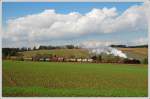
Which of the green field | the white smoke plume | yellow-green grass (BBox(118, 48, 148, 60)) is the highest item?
the white smoke plume

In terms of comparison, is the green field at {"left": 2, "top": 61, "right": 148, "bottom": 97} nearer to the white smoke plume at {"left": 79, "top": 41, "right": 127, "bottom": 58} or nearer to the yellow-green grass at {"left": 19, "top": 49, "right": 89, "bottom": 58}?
the yellow-green grass at {"left": 19, "top": 49, "right": 89, "bottom": 58}

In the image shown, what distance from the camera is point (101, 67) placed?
12594 mm

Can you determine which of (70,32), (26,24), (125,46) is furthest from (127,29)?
(26,24)

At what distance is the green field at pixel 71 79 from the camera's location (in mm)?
11938

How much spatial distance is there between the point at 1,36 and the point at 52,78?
1.42 m

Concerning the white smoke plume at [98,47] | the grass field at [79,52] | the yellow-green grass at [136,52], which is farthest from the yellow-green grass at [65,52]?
the yellow-green grass at [136,52]

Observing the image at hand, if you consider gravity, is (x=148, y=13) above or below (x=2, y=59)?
above

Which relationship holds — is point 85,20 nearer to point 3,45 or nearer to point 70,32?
point 70,32

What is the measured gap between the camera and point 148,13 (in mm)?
11844

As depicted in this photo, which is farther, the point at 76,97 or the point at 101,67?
the point at 101,67

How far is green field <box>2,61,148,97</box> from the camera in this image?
39.2 feet

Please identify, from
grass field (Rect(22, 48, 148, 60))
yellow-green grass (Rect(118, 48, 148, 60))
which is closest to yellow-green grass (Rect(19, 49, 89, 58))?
grass field (Rect(22, 48, 148, 60))

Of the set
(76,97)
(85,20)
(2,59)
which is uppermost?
(85,20)

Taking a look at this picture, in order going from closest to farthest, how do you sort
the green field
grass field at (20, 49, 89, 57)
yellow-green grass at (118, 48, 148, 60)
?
the green field
yellow-green grass at (118, 48, 148, 60)
grass field at (20, 49, 89, 57)
